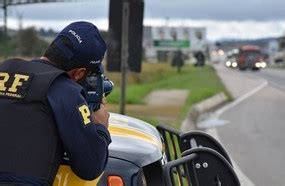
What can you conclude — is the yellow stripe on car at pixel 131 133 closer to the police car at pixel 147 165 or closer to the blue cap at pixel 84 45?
the police car at pixel 147 165

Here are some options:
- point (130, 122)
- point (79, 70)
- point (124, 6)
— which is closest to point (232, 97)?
point (124, 6)

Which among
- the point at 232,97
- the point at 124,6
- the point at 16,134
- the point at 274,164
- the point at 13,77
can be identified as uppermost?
the point at 13,77

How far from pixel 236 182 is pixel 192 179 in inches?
10.7

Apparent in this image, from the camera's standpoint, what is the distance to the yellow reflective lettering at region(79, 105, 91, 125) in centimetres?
282

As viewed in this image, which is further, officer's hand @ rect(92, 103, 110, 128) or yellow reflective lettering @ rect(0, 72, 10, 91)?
officer's hand @ rect(92, 103, 110, 128)

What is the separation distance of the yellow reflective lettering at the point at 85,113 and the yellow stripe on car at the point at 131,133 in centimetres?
106

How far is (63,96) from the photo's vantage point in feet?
9.21

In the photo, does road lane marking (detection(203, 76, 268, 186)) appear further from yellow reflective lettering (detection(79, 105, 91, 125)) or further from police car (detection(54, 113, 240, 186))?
yellow reflective lettering (detection(79, 105, 91, 125))

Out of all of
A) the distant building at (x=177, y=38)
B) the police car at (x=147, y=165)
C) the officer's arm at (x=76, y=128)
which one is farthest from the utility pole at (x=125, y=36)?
the distant building at (x=177, y=38)

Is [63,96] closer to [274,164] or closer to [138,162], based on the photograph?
[138,162]

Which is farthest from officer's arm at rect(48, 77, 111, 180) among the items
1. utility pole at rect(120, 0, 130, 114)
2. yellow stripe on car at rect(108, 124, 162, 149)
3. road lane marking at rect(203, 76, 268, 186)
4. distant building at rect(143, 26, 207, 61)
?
distant building at rect(143, 26, 207, 61)

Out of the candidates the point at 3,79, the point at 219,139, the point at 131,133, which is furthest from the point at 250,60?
the point at 3,79

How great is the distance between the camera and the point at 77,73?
3.01 m

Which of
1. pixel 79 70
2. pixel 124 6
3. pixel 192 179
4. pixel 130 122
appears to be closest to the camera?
pixel 79 70
